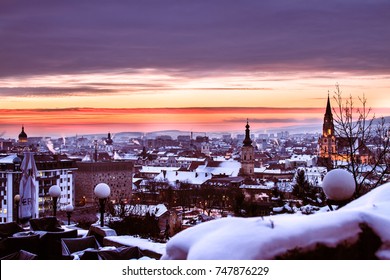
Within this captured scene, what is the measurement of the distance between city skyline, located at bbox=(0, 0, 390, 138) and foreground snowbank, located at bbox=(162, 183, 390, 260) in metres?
2.53

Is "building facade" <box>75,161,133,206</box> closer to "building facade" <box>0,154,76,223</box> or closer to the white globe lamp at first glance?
"building facade" <box>0,154,76,223</box>

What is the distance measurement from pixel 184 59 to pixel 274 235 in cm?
324

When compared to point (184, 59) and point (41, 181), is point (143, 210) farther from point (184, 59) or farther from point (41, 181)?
point (41, 181)

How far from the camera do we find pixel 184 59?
4.57 m

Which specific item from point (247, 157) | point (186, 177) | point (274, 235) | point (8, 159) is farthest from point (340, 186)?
point (247, 157)

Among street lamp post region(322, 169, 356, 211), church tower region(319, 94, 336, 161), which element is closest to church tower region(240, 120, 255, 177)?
church tower region(319, 94, 336, 161)

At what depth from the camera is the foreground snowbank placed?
149 cm

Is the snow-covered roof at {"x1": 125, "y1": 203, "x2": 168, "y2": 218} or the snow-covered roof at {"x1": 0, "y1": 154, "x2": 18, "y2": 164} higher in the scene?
the snow-covered roof at {"x1": 0, "y1": 154, "x2": 18, "y2": 164}

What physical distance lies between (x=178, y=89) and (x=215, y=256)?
376 cm

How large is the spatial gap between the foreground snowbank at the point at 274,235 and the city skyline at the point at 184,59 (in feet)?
8.29

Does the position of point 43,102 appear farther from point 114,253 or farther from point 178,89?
point 114,253

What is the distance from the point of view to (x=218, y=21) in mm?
3992

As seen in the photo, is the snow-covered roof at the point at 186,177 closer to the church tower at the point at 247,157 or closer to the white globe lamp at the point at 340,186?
the church tower at the point at 247,157

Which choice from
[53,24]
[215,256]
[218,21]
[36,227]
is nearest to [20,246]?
[36,227]
